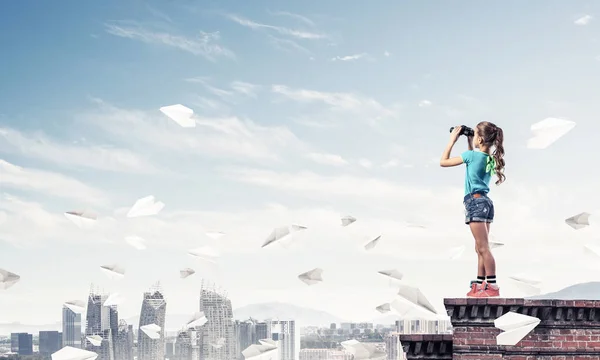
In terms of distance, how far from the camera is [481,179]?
36.8 ft

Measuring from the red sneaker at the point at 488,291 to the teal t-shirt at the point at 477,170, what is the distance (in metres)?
1.36

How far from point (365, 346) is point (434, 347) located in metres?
1.71

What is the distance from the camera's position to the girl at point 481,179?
11.1m

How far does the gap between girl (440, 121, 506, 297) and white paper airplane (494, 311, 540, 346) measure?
60 centimetres

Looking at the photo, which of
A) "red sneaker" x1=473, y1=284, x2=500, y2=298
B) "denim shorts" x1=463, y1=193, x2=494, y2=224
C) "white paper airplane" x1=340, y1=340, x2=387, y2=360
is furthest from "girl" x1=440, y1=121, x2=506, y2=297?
"white paper airplane" x1=340, y1=340, x2=387, y2=360

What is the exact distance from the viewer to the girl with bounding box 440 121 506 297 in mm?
11102

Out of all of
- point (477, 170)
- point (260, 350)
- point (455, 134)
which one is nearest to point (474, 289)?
point (477, 170)

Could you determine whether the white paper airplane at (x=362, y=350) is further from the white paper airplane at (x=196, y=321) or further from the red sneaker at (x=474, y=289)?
the white paper airplane at (x=196, y=321)

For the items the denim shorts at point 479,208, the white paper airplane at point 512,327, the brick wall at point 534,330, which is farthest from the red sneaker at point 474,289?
the denim shorts at point 479,208

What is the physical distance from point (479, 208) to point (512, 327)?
5.60 ft

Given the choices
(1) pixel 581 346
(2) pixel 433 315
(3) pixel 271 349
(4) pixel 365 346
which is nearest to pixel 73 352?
(3) pixel 271 349

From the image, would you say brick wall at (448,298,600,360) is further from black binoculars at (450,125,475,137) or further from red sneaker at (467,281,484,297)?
black binoculars at (450,125,475,137)

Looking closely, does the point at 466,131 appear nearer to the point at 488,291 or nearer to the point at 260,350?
the point at 488,291

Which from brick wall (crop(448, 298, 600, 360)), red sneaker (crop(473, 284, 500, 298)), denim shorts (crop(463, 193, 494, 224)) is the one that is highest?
denim shorts (crop(463, 193, 494, 224))
